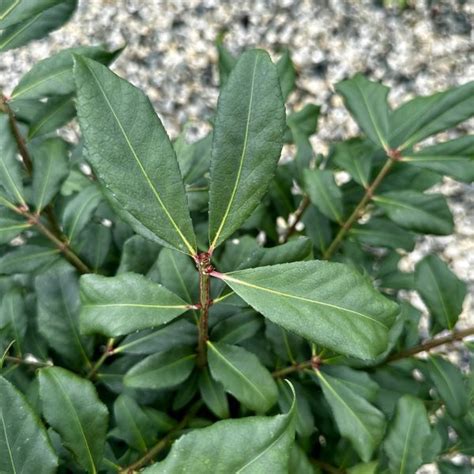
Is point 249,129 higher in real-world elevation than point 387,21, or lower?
higher

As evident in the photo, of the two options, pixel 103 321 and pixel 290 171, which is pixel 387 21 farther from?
pixel 103 321

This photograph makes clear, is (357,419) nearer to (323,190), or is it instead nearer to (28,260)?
(323,190)

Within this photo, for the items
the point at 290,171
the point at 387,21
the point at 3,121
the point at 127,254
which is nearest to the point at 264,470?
the point at 127,254

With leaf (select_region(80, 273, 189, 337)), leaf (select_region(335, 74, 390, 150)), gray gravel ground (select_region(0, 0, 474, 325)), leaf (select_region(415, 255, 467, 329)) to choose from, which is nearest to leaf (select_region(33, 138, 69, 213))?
leaf (select_region(80, 273, 189, 337))

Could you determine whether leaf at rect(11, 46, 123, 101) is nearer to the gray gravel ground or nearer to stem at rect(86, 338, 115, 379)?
Answer: stem at rect(86, 338, 115, 379)

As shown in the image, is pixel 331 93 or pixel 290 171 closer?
pixel 290 171

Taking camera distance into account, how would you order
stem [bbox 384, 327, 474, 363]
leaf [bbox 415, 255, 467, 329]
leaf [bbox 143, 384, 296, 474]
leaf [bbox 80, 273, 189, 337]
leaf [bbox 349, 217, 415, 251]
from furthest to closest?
leaf [bbox 349, 217, 415, 251] → leaf [bbox 415, 255, 467, 329] → stem [bbox 384, 327, 474, 363] → leaf [bbox 80, 273, 189, 337] → leaf [bbox 143, 384, 296, 474]
